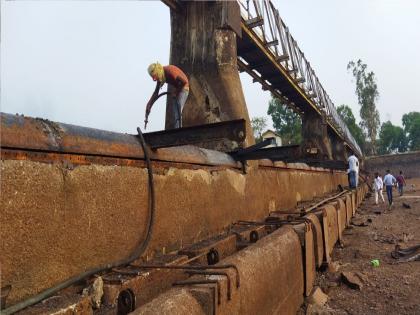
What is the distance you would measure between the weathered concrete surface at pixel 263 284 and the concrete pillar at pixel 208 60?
10.7ft

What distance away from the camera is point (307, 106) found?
57.4 feet

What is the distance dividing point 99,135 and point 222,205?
1900mm

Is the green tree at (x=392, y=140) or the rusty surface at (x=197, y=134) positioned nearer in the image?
the rusty surface at (x=197, y=134)

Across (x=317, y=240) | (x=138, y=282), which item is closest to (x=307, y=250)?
(x=317, y=240)

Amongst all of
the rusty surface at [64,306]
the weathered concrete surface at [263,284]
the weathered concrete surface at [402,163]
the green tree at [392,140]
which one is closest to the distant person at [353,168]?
the weathered concrete surface at [263,284]

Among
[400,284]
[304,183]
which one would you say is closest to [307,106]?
[304,183]

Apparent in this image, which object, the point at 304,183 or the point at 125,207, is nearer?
the point at 125,207

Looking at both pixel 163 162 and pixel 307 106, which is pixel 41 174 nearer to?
pixel 163 162

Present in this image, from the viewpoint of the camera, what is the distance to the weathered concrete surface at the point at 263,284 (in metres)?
1.71

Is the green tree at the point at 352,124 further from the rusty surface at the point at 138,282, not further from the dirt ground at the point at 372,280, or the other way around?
the rusty surface at the point at 138,282

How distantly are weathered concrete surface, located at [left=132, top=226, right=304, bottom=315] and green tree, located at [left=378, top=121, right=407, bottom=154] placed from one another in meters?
77.6

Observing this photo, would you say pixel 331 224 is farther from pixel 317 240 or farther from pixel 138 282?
pixel 138 282

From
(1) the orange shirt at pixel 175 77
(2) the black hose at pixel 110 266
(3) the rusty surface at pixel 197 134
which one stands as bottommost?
(2) the black hose at pixel 110 266

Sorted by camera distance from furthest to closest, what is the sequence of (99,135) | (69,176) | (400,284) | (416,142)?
(416,142) < (400,284) < (99,135) < (69,176)
